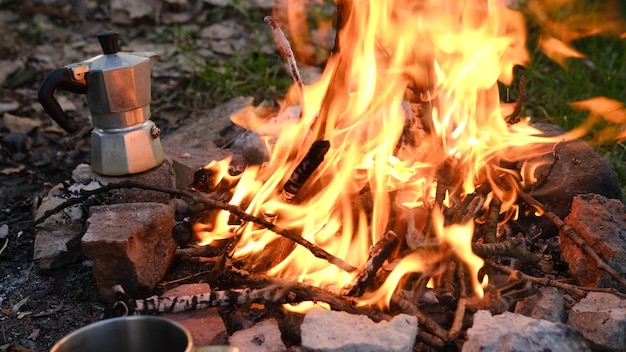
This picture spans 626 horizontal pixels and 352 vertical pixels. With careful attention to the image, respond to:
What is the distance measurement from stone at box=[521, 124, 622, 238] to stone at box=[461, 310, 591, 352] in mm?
938

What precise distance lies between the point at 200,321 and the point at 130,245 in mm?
376

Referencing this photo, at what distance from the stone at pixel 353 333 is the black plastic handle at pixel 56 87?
1.33m

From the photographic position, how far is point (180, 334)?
172cm

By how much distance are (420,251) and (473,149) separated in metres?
0.61

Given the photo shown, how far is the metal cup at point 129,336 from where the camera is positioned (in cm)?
175

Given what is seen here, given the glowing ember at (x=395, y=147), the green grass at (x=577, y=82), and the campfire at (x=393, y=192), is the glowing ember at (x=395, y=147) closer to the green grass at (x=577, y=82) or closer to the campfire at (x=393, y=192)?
the campfire at (x=393, y=192)

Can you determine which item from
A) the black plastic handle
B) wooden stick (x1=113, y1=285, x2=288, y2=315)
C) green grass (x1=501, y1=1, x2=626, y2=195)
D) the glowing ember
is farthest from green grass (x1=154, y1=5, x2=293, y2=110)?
wooden stick (x1=113, y1=285, x2=288, y2=315)

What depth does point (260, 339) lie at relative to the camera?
7.04ft

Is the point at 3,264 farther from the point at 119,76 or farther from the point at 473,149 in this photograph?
the point at 473,149

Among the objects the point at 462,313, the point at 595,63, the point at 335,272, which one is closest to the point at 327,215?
the point at 335,272

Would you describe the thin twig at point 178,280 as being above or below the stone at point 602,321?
below

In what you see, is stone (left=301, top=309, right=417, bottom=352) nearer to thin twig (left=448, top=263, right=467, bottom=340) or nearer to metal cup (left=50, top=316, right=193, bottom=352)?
thin twig (left=448, top=263, right=467, bottom=340)

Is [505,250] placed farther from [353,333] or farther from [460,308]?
[353,333]

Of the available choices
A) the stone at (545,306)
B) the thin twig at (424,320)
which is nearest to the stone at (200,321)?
the thin twig at (424,320)
